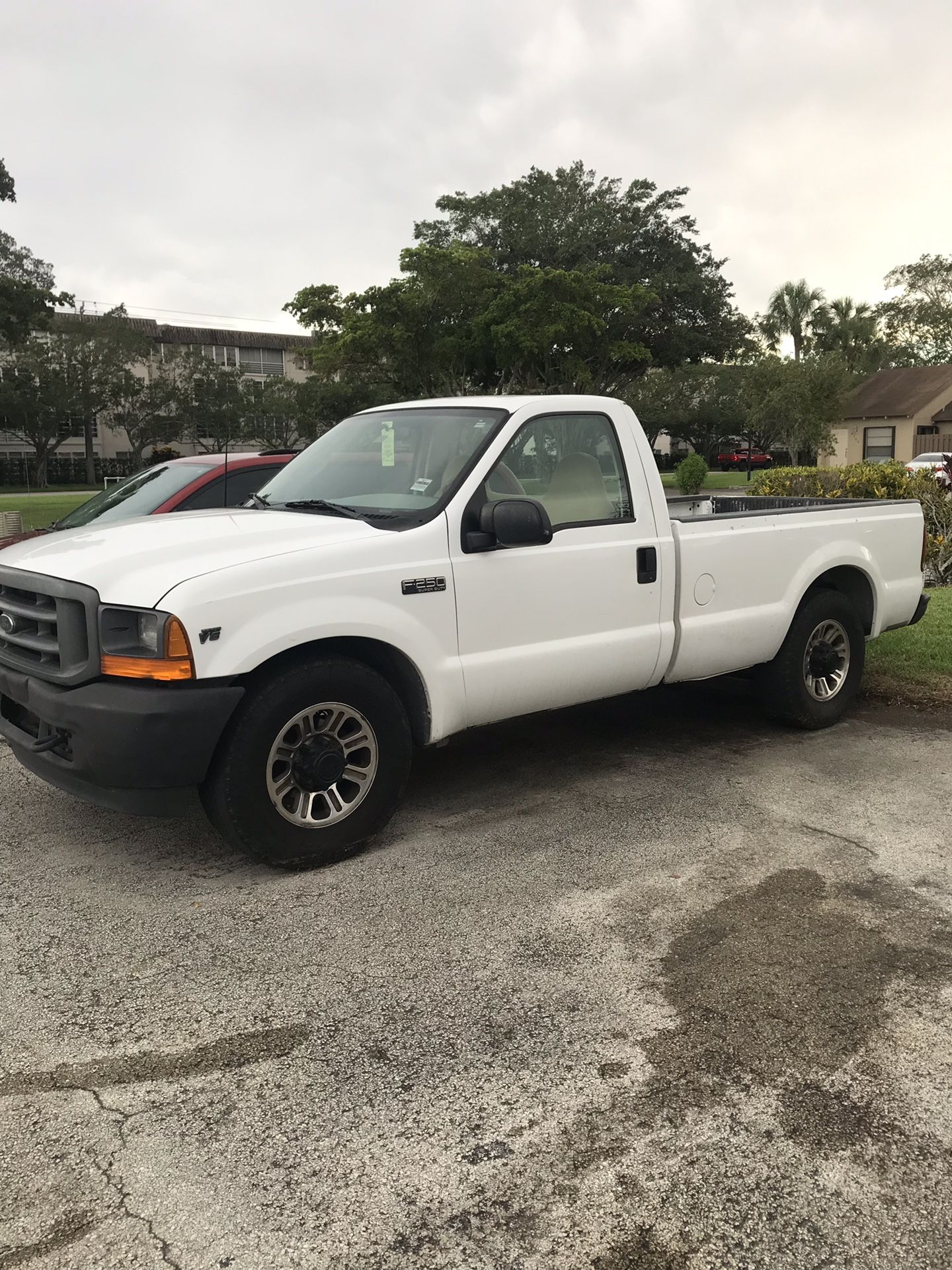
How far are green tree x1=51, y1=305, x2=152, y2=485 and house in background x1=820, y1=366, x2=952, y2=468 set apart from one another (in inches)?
1423

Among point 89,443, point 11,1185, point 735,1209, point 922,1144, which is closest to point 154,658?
point 11,1185

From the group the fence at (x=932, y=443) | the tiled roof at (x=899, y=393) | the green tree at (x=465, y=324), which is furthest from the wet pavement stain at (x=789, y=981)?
the tiled roof at (x=899, y=393)

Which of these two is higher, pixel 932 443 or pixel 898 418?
pixel 898 418

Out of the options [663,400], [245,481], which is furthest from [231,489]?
[663,400]

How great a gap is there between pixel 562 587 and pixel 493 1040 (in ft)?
7.62

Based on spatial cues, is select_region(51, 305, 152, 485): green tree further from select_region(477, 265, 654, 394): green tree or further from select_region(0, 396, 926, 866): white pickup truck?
select_region(0, 396, 926, 866): white pickup truck

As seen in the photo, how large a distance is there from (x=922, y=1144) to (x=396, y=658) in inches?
104

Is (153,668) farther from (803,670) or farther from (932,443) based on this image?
(932,443)

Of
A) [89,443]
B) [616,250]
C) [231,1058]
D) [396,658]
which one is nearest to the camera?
[231,1058]

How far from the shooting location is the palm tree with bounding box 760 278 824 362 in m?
72.0

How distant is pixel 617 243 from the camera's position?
41.5 m

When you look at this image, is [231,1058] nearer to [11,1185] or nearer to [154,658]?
[11,1185]

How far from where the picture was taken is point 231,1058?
2.98 m

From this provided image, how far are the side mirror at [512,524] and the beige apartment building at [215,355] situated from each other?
67446 mm
